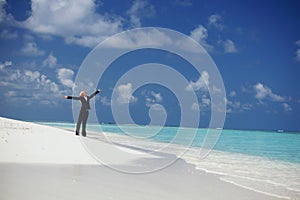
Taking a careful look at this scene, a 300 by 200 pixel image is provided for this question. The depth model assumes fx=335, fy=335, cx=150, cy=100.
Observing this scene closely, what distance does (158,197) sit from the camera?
19.0 ft

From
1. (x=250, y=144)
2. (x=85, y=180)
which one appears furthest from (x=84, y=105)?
(x=250, y=144)

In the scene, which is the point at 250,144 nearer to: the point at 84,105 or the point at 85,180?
the point at 84,105

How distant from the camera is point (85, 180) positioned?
655 centimetres

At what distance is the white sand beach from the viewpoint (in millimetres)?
5449

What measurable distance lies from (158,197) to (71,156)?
4439 millimetres

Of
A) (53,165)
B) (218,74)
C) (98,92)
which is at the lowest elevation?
(53,165)

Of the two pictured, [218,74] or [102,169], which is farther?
[218,74]

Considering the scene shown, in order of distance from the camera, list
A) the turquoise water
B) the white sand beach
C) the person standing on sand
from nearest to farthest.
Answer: the white sand beach
the person standing on sand
the turquoise water

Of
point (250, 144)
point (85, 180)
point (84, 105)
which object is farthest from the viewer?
point (250, 144)

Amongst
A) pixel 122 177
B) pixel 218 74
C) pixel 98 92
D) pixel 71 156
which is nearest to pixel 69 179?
pixel 122 177

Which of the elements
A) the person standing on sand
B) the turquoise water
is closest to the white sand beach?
the person standing on sand

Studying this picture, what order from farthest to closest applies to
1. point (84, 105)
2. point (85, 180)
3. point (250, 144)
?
point (250, 144) < point (84, 105) < point (85, 180)

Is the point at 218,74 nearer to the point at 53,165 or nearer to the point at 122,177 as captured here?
the point at 122,177

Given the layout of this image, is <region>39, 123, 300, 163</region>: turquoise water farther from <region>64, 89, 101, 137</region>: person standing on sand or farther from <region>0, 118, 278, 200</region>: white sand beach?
<region>0, 118, 278, 200</region>: white sand beach
